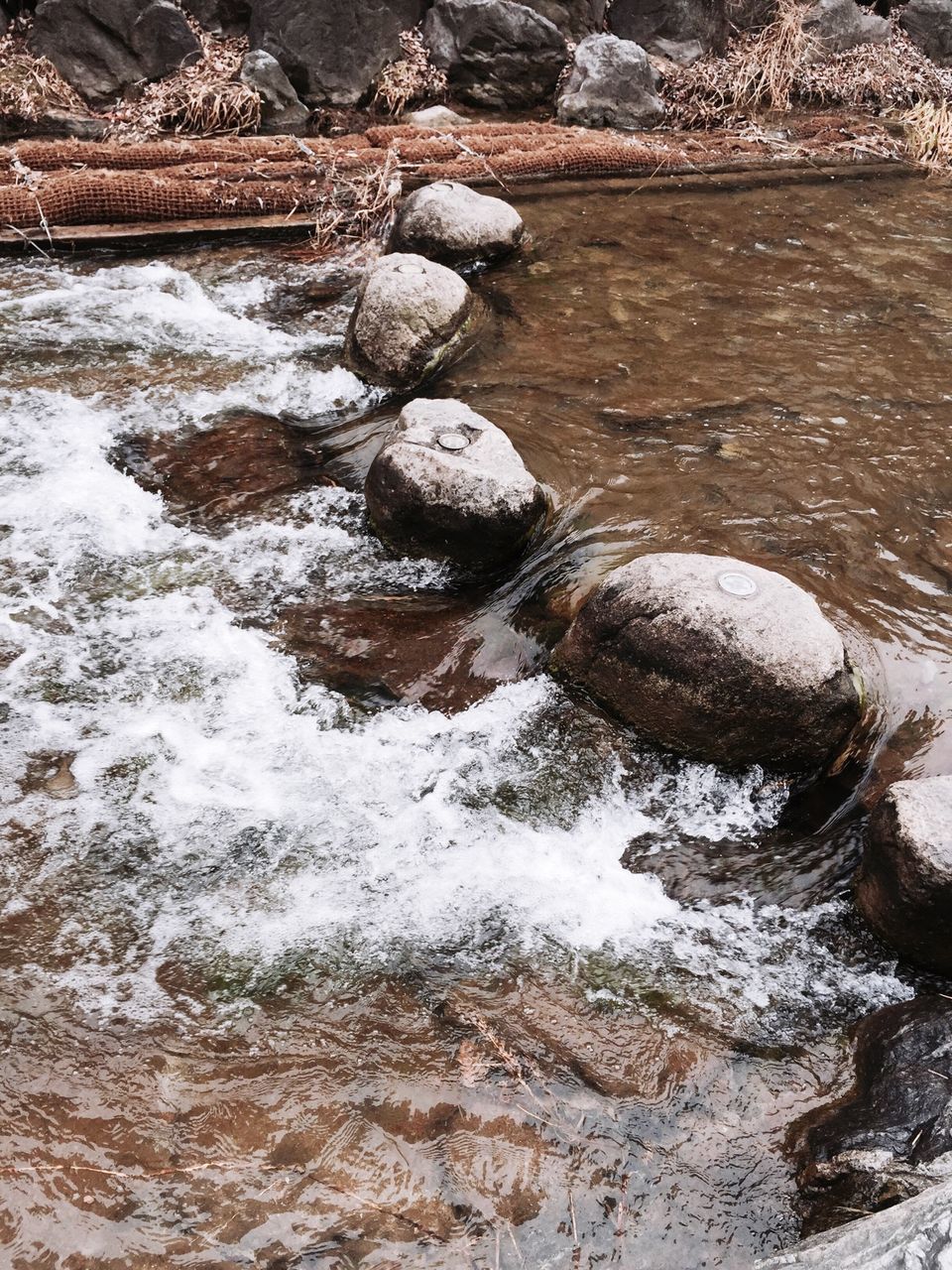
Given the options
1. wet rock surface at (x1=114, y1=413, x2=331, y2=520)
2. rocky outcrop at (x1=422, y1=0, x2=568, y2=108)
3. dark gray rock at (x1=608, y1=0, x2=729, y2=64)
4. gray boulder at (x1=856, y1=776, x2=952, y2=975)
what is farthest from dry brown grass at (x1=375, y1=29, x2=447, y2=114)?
gray boulder at (x1=856, y1=776, x2=952, y2=975)

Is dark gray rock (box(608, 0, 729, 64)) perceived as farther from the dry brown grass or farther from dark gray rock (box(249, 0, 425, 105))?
dark gray rock (box(249, 0, 425, 105))

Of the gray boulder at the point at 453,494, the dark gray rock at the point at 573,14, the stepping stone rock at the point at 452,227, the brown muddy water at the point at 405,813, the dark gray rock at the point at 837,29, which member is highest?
the dark gray rock at the point at 837,29

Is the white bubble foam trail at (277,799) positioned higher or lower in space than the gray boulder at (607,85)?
lower

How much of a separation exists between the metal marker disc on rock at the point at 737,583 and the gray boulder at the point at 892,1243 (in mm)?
2234

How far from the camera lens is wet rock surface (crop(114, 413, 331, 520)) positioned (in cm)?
523

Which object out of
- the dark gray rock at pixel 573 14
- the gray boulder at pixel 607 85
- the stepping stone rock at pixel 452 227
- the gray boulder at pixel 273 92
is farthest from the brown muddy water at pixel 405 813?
the dark gray rock at pixel 573 14

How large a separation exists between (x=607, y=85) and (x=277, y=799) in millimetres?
9612

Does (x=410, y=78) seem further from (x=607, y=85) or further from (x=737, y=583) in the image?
(x=737, y=583)

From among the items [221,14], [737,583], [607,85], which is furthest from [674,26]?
[737,583]

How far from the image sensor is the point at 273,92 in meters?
9.26

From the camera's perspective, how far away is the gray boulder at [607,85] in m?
10.2

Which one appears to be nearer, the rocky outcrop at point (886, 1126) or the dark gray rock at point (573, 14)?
the rocky outcrop at point (886, 1126)

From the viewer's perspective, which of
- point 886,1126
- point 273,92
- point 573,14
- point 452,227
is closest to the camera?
point 886,1126

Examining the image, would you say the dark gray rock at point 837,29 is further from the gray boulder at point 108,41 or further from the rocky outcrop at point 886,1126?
the rocky outcrop at point 886,1126
